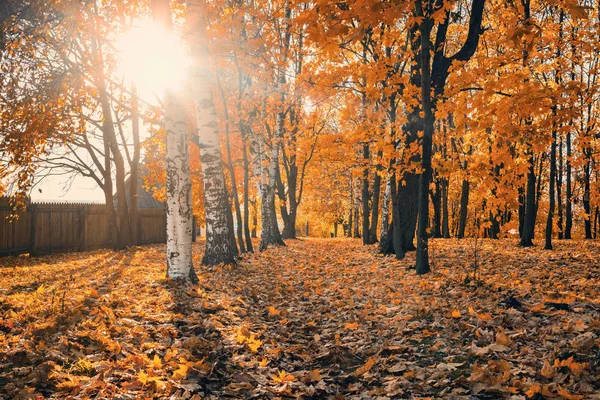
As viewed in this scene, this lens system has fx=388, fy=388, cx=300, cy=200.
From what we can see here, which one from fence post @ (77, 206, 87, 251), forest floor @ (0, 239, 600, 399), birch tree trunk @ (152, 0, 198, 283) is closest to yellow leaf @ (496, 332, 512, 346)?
forest floor @ (0, 239, 600, 399)

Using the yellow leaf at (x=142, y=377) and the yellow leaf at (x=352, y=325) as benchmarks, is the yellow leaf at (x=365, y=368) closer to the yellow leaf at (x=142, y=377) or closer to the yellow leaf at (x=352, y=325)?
the yellow leaf at (x=352, y=325)

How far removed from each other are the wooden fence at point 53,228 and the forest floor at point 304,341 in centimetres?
908

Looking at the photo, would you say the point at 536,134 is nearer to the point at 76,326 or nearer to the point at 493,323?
the point at 493,323

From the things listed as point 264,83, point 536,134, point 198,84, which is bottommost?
point 536,134

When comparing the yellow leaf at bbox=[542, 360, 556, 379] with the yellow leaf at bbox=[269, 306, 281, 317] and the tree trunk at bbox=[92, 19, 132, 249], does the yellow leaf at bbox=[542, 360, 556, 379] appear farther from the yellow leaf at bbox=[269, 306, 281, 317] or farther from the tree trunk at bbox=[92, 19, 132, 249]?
the tree trunk at bbox=[92, 19, 132, 249]

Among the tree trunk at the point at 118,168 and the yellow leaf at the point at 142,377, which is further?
the tree trunk at the point at 118,168

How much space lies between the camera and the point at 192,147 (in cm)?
1956

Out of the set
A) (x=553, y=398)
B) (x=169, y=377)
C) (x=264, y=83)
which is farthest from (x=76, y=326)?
(x=264, y=83)

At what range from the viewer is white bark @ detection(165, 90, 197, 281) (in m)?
6.83

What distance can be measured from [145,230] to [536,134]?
829 inches

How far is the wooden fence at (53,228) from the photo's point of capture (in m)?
14.2

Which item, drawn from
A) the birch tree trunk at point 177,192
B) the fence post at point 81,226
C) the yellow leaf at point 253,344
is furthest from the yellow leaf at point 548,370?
the fence post at point 81,226

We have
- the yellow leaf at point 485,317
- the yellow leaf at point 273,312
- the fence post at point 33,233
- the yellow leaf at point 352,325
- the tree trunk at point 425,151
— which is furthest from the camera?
the fence post at point 33,233

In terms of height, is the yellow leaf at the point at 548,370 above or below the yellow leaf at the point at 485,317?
below
